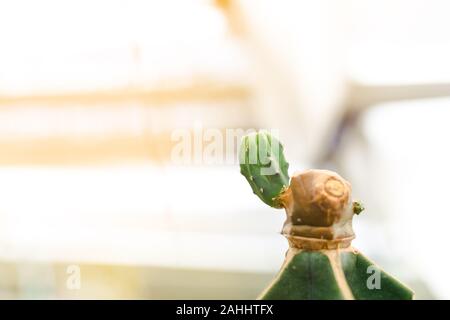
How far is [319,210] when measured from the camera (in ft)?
1.48

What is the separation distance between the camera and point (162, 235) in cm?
180

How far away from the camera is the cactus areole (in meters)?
0.45

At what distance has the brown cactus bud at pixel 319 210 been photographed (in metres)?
0.45

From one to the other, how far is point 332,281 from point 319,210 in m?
0.06

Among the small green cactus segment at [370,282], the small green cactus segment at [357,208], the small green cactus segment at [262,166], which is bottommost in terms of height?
the small green cactus segment at [370,282]

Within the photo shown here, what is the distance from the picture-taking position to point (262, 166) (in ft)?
1.61

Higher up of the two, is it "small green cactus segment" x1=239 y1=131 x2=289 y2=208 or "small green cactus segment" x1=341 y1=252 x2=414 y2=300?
"small green cactus segment" x1=239 y1=131 x2=289 y2=208

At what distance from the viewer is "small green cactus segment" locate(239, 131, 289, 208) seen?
490mm

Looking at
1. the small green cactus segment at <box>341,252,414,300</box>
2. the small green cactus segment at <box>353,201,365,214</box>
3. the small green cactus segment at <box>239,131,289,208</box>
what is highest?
the small green cactus segment at <box>239,131,289,208</box>

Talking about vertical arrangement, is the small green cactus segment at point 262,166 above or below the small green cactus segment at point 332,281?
above
